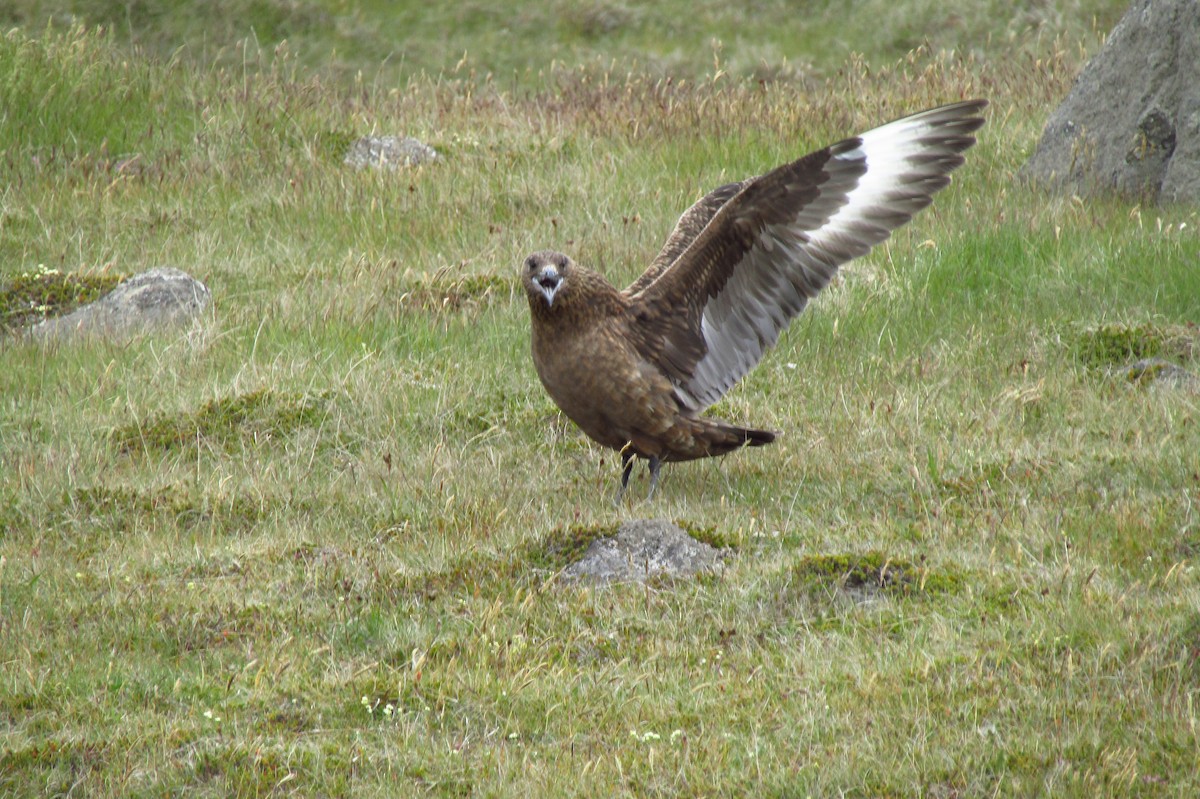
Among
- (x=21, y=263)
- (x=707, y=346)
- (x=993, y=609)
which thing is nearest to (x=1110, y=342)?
(x=707, y=346)

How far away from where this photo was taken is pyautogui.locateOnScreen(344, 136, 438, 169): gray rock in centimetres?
962

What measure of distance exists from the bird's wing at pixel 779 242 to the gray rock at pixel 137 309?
2.89m

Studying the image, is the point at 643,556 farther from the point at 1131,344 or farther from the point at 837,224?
the point at 1131,344

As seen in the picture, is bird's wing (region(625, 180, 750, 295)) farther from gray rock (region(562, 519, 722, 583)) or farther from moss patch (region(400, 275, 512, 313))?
moss patch (region(400, 275, 512, 313))

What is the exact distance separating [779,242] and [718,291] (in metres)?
0.33

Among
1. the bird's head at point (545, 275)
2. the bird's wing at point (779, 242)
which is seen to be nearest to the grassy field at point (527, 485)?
the bird's wing at point (779, 242)

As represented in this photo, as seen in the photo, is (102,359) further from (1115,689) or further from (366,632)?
(1115,689)

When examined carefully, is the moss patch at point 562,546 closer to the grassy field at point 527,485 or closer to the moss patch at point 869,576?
the grassy field at point 527,485

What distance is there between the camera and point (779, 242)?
5613 millimetres

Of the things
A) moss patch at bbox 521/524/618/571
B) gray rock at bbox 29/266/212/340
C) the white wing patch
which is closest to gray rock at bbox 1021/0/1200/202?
the white wing patch

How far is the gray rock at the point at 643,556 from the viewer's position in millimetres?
4812

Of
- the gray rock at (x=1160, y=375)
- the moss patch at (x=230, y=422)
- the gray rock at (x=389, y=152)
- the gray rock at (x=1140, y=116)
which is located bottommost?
the moss patch at (x=230, y=422)

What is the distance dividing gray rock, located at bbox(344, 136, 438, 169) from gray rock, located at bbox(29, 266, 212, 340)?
2322 mm

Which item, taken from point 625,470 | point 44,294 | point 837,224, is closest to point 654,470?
point 625,470
